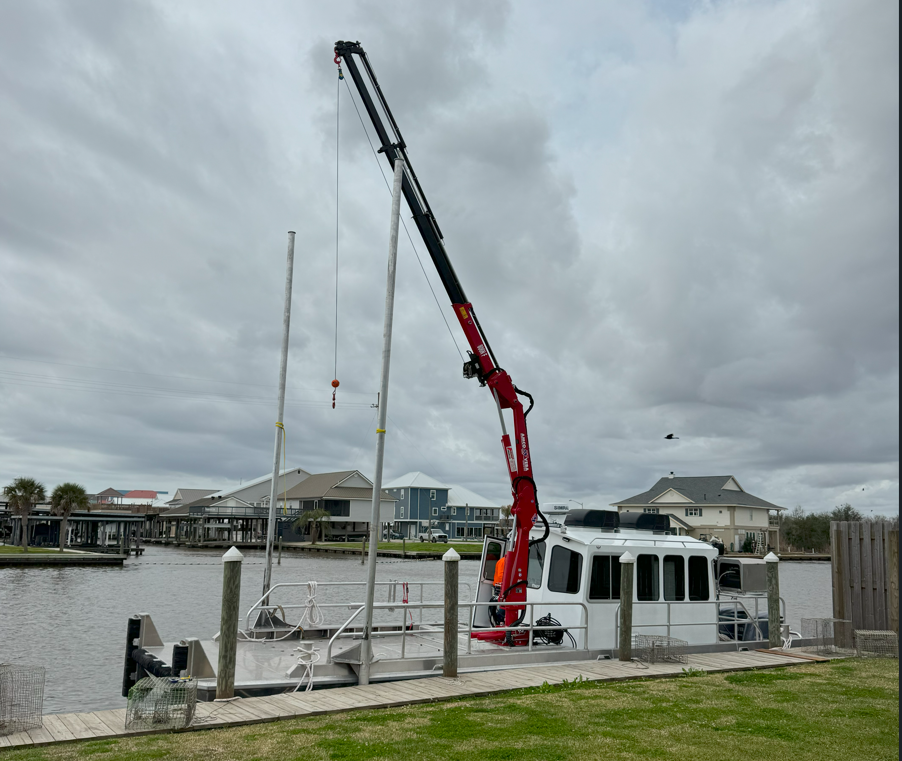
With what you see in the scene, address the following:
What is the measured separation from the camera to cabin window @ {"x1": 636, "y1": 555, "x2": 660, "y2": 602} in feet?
47.9

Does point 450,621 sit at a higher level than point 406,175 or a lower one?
lower

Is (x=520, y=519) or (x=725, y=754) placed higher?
(x=520, y=519)

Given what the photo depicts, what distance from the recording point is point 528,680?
37.7 feet

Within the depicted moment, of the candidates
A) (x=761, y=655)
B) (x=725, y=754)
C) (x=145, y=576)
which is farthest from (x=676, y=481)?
(x=725, y=754)

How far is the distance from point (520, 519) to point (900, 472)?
12046 mm

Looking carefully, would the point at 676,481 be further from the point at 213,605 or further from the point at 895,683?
the point at 895,683

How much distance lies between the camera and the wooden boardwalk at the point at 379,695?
27.5 ft

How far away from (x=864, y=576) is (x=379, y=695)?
10266mm

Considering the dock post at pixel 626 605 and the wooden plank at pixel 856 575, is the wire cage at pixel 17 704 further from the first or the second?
the wooden plank at pixel 856 575

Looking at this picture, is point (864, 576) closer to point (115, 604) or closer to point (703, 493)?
point (115, 604)

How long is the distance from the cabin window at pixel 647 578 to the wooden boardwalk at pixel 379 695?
134 cm

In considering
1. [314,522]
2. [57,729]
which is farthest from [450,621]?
[314,522]

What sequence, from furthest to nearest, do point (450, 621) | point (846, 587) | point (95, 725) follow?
point (846, 587)
point (450, 621)
point (95, 725)

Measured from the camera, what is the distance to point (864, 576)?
1506 centimetres
